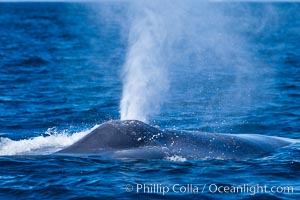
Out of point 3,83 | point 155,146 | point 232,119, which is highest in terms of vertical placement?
point 3,83

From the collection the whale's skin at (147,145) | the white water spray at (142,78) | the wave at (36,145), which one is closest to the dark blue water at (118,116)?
the wave at (36,145)

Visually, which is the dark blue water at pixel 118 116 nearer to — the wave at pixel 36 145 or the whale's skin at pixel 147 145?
the wave at pixel 36 145

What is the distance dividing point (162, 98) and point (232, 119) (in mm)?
4908

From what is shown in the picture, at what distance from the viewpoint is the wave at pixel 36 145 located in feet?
49.4

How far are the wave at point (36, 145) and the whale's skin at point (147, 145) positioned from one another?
0.69 metres

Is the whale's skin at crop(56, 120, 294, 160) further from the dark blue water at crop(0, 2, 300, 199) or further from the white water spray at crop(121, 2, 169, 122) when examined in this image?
the white water spray at crop(121, 2, 169, 122)

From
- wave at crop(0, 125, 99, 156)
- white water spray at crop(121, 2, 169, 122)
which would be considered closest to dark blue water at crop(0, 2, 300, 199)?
wave at crop(0, 125, 99, 156)

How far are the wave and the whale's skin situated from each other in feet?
2.26

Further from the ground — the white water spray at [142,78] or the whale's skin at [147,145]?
the white water spray at [142,78]

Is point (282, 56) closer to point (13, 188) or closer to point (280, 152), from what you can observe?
point (280, 152)

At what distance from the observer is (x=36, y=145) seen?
15.8m

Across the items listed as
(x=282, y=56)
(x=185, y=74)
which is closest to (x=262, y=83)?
(x=185, y=74)

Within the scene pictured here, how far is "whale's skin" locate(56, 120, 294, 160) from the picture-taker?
1424cm

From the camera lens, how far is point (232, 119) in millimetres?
21516
